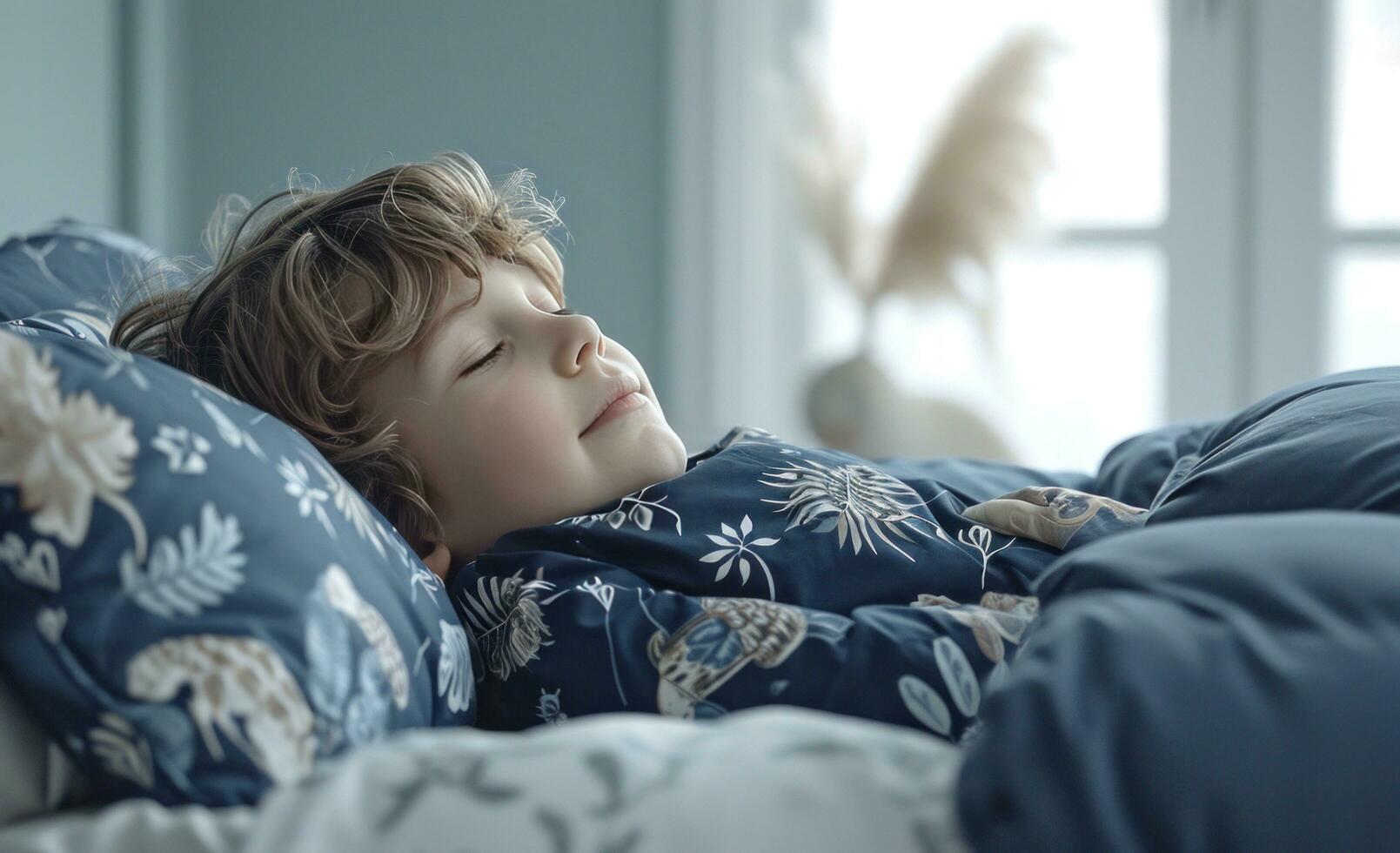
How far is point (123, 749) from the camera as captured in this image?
0.47 meters

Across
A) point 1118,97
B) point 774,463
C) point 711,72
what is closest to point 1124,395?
point 1118,97

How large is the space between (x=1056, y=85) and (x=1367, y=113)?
1.85 ft

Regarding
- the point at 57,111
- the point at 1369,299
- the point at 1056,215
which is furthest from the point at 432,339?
the point at 1369,299

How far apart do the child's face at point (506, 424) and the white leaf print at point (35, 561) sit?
342mm

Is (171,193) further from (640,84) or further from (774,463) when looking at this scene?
(774,463)

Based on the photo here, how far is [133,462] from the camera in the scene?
1.64 ft

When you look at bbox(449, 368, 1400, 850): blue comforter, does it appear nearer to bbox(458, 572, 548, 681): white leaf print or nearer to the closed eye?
bbox(458, 572, 548, 681): white leaf print

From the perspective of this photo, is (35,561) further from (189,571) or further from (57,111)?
(57,111)

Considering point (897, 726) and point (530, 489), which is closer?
point (897, 726)

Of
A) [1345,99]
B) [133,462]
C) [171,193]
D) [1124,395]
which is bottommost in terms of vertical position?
[1124,395]

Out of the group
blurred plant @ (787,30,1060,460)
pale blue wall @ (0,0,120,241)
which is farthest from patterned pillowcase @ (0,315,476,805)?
blurred plant @ (787,30,1060,460)

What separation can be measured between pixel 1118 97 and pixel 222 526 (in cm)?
215

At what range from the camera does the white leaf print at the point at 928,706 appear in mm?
601

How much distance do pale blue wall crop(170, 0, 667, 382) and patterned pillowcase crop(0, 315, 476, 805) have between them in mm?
Answer: 1790
